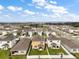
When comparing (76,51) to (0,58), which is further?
(76,51)

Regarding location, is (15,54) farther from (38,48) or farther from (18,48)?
(38,48)

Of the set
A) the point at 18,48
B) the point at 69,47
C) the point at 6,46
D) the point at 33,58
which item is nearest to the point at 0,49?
the point at 6,46

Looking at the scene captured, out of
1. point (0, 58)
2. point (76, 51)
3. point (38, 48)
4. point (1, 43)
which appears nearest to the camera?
point (0, 58)

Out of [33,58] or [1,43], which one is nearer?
[33,58]

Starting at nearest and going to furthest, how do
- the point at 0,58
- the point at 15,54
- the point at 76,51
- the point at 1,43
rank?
the point at 0,58
the point at 15,54
the point at 76,51
the point at 1,43

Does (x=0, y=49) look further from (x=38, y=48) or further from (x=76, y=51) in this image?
(x=76, y=51)

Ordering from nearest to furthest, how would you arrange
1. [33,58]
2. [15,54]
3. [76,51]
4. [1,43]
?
1. [33,58]
2. [15,54]
3. [76,51]
4. [1,43]

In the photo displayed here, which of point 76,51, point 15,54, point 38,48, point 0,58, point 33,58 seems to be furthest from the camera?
point 38,48

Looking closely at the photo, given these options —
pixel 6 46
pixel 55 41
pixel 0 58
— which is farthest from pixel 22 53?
pixel 55 41
